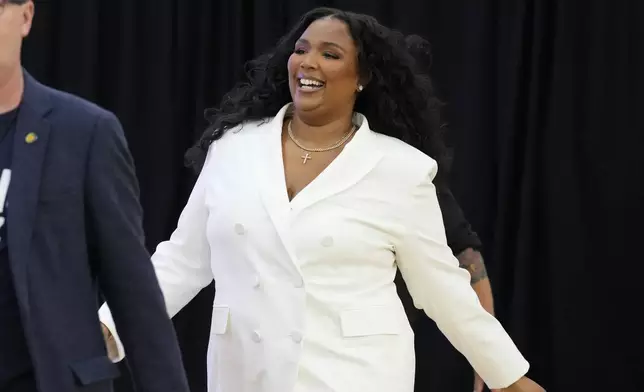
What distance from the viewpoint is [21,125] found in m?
1.53

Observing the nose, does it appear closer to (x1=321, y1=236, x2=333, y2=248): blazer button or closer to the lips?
the lips

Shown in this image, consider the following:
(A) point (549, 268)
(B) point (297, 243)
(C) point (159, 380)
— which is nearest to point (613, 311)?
(A) point (549, 268)

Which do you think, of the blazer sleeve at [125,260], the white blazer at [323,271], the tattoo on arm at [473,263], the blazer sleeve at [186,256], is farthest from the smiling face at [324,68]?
the blazer sleeve at [125,260]

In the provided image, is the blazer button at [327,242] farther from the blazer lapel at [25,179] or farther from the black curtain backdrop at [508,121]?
the black curtain backdrop at [508,121]

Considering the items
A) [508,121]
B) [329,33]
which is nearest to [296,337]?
[329,33]

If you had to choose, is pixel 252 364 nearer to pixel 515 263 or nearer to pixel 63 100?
Answer: pixel 63 100

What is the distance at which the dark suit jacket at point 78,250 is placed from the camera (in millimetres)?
1501

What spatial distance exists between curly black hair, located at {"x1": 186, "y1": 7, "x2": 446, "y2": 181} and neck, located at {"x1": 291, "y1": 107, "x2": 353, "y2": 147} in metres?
0.10

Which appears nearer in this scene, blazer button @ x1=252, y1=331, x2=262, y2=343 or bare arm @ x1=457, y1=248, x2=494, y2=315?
blazer button @ x1=252, y1=331, x2=262, y2=343

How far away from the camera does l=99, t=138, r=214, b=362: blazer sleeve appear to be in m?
2.56

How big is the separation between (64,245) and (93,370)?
19 cm

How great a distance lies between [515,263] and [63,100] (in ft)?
9.18

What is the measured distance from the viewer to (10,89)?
5.06ft

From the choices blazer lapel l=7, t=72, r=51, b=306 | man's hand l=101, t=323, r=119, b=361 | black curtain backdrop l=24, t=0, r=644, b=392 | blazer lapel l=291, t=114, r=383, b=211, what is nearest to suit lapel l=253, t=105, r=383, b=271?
blazer lapel l=291, t=114, r=383, b=211
